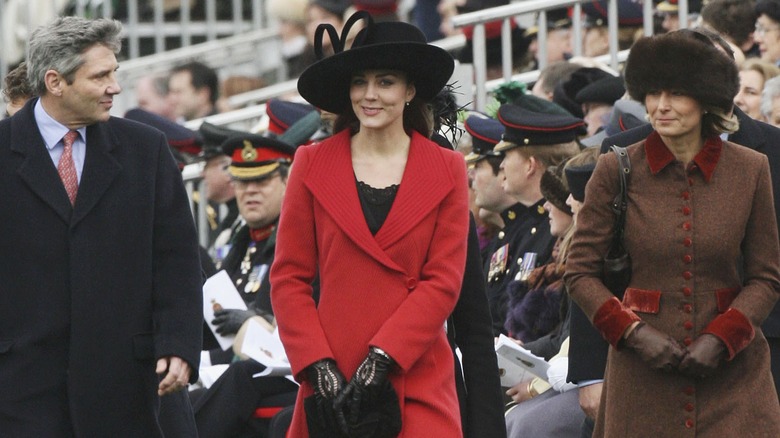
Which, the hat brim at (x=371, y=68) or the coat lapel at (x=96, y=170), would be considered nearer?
the hat brim at (x=371, y=68)

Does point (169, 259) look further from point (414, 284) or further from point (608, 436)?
point (608, 436)

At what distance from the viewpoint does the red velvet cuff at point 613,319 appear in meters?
5.89

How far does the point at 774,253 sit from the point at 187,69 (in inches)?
415

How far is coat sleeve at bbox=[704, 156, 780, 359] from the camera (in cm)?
582

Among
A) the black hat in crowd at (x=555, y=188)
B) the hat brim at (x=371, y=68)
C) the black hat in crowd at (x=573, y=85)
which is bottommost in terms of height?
the black hat in crowd at (x=573, y=85)

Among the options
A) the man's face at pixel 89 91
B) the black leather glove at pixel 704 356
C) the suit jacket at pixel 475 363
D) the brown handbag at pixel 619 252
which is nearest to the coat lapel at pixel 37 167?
the man's face at pixel 89 91

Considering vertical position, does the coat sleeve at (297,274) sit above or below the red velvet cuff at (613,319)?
above

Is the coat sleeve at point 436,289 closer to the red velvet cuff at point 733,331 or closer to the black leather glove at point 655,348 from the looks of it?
the black leather glove at point 655,348

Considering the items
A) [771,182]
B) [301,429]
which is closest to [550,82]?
[771,182]

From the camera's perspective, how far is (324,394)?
5.63m

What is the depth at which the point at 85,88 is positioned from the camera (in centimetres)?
643

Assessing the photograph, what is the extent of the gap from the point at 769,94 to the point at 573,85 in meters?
1.85

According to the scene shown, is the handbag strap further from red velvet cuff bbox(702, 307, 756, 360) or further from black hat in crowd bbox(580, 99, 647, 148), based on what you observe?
black hat in crowd bbox(580, 99, 647, 148)

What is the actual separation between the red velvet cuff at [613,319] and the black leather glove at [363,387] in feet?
2.28
